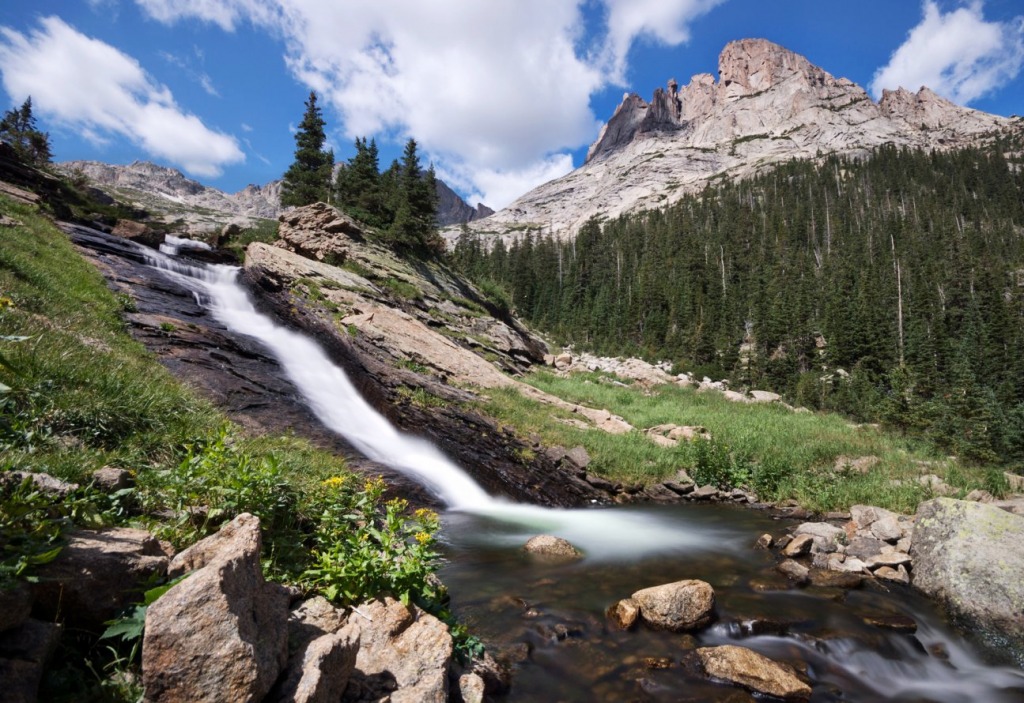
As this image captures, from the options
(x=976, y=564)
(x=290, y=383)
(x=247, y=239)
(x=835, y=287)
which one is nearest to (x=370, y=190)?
(x=247, y=239)

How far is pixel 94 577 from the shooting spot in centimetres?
254

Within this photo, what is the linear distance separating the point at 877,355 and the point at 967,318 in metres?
17.3

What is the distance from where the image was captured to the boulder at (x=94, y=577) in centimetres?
240

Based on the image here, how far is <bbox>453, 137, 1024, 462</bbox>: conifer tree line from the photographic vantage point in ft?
153

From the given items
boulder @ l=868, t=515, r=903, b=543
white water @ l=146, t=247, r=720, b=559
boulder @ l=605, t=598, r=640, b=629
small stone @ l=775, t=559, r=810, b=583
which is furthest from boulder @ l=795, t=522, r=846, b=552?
boulder @ l=605, t=598, r=640, b=629

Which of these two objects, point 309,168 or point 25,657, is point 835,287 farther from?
point 25,657

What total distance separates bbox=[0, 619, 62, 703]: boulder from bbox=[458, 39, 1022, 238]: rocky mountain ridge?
146m

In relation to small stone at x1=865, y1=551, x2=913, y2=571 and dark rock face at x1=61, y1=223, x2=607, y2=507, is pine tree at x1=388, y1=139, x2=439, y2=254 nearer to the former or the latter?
dark rock face at x1=61, y1=223, x2=607, y2=507

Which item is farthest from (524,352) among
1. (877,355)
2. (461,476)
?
(877,355)

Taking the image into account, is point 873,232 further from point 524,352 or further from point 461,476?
point 461,476

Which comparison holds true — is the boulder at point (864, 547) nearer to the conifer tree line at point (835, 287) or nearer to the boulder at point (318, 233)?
the conifer tree line at point (835, 287)

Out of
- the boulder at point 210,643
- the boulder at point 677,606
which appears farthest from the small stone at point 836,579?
the boulder at point 210,643

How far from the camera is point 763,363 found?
54.4 metres

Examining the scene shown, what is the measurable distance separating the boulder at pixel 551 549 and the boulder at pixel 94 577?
683 centimetres
